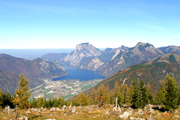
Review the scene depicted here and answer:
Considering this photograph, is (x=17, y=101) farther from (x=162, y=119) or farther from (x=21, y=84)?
(x=162, y=119)

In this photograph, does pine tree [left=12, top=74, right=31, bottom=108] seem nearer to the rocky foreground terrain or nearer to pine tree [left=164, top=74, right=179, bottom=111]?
the rocky foreground terrain

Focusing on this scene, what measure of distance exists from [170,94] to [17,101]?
49525 mm

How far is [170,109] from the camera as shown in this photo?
40.1 m

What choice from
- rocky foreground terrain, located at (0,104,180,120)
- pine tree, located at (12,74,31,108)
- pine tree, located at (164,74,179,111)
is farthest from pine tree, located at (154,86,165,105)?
pine tree, located at (12,74,31,108)

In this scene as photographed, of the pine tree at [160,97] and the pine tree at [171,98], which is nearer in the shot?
the pine tree at [171,98]

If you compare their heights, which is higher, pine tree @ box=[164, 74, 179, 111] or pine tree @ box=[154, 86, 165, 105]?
pine tree @ box=[164, 74, 179, 111]

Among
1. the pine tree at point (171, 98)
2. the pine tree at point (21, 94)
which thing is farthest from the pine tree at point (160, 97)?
the pine tree at point (21, 94)

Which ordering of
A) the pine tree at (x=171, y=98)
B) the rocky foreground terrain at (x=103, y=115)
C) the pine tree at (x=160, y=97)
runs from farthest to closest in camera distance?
the pine tree at (x=160, y=97) → the pine tree at (x=171, y=98) → the rocky foreground terrain at (x=103, y=115)

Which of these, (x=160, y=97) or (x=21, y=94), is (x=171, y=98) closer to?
(x=160, y=97)

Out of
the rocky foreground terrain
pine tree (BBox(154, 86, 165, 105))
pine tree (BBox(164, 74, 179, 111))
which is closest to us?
the rocky foreground terrain

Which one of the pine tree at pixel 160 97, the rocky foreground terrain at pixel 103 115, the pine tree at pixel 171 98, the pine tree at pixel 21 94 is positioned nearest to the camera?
the rocky foreground terrain at pixel 103 115

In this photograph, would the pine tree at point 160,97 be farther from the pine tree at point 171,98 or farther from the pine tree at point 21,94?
the pine tree at point 21,94

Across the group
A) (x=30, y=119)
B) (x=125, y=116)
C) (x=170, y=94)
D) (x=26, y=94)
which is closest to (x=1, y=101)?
(x=26, y=94)

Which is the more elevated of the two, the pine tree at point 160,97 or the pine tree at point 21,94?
the pine tree at point 21,94
